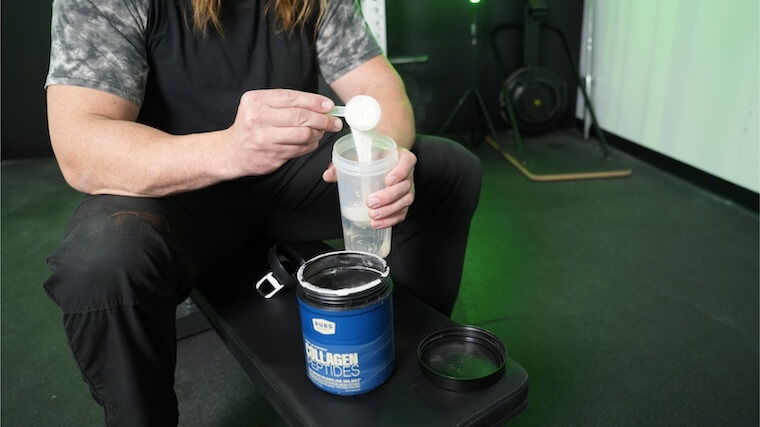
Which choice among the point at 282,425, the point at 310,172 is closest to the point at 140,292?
the point at 310,172

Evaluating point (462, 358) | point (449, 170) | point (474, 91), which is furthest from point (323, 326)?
point (474, 91)

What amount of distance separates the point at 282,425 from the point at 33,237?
147 cm

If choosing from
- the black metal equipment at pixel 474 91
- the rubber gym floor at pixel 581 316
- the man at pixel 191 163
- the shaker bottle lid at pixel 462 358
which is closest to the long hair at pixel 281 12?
the man at pixel 191 163

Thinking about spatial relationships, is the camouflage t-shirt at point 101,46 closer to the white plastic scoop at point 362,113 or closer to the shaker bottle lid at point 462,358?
the white plastic scoop at point 362,113

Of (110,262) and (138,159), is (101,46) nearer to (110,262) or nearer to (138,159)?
(138,159)

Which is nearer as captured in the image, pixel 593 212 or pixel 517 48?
pixel 593 212

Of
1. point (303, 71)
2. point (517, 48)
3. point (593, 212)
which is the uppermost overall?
point (303, 71)

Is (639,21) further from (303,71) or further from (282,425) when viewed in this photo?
(282,425)

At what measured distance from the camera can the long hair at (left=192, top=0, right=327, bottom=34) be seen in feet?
2.85

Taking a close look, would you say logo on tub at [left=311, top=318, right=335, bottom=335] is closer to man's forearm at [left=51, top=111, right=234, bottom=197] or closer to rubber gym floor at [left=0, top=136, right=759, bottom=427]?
man's forearm at [left=51, top=111, right=234, bottom=197]

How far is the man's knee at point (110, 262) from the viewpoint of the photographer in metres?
0.64

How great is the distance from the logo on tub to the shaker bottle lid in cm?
15

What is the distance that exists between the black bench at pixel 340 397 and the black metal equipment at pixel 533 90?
1963mm

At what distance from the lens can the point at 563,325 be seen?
1.33m
